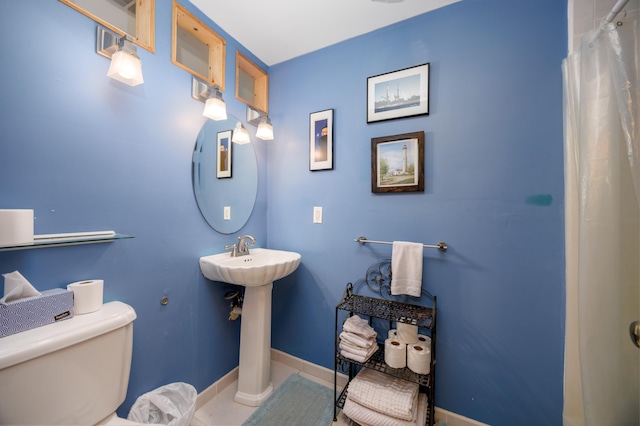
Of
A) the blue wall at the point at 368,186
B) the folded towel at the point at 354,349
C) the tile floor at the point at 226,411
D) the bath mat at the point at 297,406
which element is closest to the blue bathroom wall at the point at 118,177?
the blue wall at the point at 368,186

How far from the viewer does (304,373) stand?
1771mm

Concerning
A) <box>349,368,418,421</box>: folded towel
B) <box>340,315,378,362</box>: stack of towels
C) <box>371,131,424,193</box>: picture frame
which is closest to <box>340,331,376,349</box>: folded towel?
<box>340,315,378,362</box>: stack of towels

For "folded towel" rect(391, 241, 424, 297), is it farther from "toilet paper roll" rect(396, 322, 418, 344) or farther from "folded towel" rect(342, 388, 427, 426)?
"folded towel" rect(342, 388, 427, 426)

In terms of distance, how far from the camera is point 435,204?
140 centimetres

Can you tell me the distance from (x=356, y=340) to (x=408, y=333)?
0.29 m

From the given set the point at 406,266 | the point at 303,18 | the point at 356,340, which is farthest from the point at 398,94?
the point at 356,340

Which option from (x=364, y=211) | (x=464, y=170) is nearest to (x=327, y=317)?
(x=364, y=211)

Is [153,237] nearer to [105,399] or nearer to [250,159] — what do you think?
[105,399]

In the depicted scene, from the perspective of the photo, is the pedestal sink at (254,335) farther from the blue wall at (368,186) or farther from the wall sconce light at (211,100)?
the wall sconce light at (211,100)

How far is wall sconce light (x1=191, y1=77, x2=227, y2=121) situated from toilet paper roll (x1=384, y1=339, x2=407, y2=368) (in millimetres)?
1586

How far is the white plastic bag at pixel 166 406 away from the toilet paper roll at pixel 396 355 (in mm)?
991

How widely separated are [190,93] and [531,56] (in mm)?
1832

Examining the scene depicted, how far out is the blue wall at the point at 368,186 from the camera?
92 centimetres

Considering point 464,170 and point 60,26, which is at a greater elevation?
point 60,26
